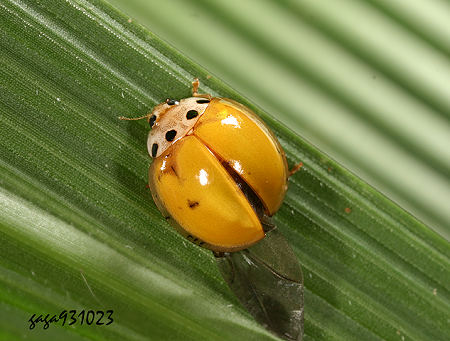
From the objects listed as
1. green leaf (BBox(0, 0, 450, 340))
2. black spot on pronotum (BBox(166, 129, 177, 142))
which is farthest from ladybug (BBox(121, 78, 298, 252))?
green leaf (BBox(0, 0, 450, 340))

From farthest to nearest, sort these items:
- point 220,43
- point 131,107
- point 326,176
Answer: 1. point 220,43
2. point 326,176
3. point 131,107

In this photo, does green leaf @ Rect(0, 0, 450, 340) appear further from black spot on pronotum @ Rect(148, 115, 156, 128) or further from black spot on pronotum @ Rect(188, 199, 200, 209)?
black spot on pronotum @ Rect(188, 199, 200, 209)

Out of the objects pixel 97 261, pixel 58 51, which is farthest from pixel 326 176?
pixel 58 51

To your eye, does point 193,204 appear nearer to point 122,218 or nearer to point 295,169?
point 122,218

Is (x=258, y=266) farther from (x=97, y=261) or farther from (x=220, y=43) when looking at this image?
(x=220, y=43)

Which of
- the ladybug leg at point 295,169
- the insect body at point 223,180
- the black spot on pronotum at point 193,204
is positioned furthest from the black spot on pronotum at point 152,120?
the ladybug leg at point 295,169

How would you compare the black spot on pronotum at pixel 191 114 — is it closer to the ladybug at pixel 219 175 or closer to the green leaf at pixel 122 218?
the ladybug at pixel 219 175
